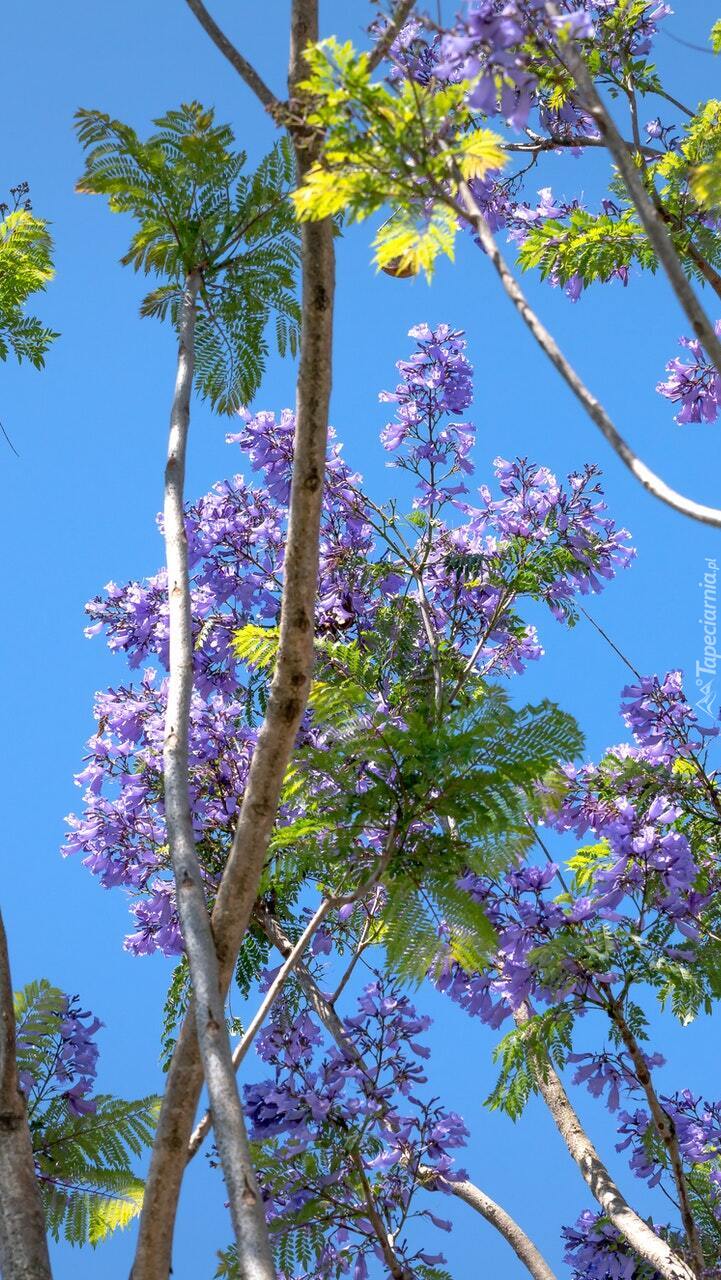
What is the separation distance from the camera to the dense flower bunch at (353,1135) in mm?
3908

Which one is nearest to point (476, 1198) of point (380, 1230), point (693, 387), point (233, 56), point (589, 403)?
point (380, 1230)

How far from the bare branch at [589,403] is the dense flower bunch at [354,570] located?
9.32ft

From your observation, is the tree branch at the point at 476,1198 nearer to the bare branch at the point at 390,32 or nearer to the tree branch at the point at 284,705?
the tree branch at the point at 284,705

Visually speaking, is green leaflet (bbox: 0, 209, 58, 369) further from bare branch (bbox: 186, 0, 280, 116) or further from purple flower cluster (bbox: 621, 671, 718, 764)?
purple flower cluster (bbox: 621, 671, 718, 764)

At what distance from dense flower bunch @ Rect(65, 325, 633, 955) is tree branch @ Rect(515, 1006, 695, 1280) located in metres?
1.46

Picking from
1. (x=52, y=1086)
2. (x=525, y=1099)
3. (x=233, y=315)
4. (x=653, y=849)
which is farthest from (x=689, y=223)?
(x=52, y=1086)

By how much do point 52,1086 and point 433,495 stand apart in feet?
8.66

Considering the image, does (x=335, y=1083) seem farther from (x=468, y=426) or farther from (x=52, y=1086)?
(x=468, y=426)

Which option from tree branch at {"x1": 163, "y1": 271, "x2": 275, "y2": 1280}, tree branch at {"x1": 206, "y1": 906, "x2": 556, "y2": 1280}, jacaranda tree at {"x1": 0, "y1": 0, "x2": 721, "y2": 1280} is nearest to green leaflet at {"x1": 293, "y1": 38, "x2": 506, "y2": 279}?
jacaranda tree at {"x1": 0, "y1": 0, "x2": 721, "y2": 1280}

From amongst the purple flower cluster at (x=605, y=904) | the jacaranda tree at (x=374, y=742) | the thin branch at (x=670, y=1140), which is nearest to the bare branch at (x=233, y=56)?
the jacaranda tree at (x=374, y=742)

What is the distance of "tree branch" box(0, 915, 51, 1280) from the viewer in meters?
3.18

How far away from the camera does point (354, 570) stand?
5.44 meters

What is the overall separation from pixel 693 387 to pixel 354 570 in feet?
4.80

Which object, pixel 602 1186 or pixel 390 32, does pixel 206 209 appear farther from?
pixel 602 1186
